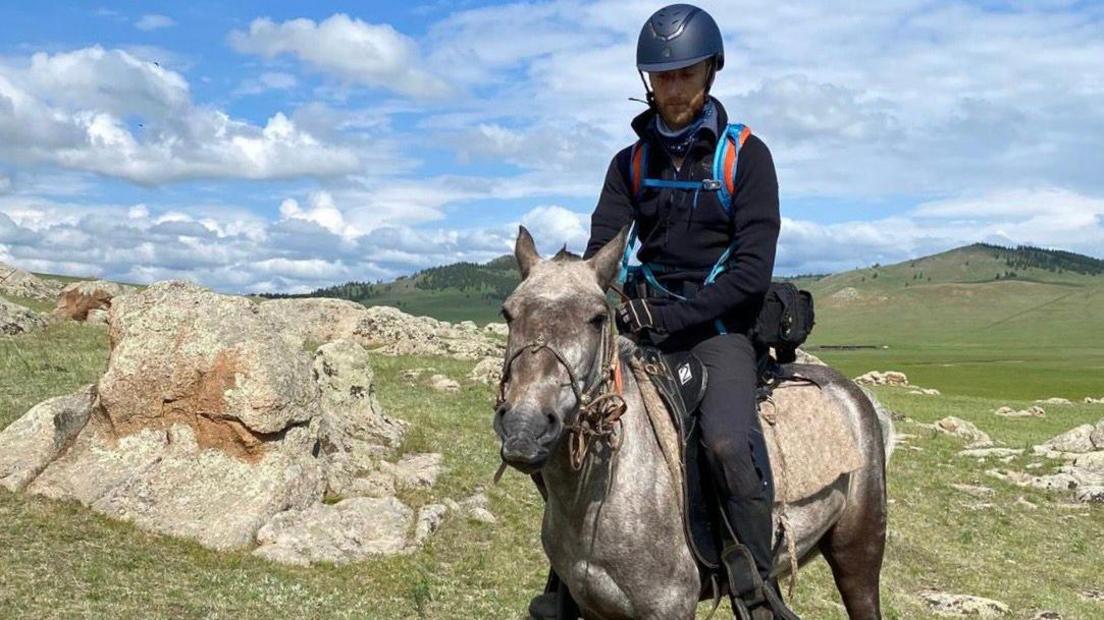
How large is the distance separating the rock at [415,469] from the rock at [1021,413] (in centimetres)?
3486

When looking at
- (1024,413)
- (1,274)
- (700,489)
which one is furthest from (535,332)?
(1,274)

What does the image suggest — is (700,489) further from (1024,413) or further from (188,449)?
(1024,413)

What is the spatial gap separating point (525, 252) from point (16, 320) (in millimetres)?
30969

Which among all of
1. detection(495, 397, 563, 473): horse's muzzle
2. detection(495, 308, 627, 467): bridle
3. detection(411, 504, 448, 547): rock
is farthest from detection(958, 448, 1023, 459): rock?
detection(495, 397, 563, 473): horse's muzzle

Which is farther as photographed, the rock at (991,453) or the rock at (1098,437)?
the rock at (1098,437)

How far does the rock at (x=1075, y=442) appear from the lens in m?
28.3

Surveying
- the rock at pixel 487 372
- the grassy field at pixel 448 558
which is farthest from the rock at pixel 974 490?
the rock at pixel 487 372

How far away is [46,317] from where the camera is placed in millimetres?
34719

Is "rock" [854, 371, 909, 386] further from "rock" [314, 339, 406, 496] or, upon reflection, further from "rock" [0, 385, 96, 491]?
"rock" [0, 385, 96, 491]

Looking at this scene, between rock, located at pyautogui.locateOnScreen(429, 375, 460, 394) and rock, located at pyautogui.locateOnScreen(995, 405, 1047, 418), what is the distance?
27999 mm

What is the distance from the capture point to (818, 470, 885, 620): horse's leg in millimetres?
8062

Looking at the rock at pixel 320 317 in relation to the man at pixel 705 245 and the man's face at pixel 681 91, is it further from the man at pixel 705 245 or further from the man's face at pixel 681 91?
the man's face at pixel 681 91

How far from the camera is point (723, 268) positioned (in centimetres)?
662

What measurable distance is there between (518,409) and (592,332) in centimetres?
75
